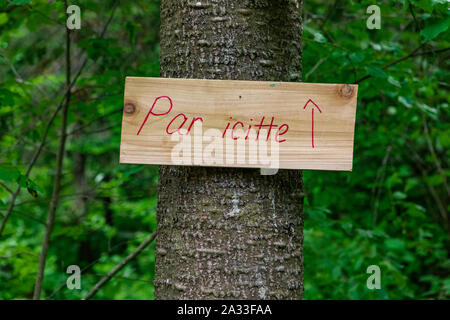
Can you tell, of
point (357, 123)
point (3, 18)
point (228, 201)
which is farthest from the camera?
point (357, 123)

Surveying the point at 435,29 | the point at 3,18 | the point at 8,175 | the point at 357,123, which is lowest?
the point at 8,175

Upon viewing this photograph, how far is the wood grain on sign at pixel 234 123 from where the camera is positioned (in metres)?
1.06

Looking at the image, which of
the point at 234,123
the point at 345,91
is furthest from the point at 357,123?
the point at 234,123

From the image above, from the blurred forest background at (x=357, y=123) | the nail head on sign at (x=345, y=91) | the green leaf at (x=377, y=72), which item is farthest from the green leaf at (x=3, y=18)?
the nail head on sign at (x=345, y=91)

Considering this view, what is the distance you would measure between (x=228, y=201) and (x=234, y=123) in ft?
0.61

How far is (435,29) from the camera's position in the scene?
1.32 m

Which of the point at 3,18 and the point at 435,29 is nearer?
the point at 435,29

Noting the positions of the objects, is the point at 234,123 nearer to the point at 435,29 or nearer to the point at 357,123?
the point at 435,29

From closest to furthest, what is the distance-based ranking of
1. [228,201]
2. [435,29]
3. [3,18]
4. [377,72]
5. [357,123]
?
[228,201] < [435,29] < [377,72] < [3,18] < [357,123]

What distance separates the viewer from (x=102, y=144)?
4.33m

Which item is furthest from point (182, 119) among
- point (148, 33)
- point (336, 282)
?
point (148, 33)

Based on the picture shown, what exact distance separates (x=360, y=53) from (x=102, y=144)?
10.1 feet

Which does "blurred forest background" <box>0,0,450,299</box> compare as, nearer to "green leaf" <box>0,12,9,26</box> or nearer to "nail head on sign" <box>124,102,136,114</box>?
"green leaf" <box>0,12,9,26</box>
